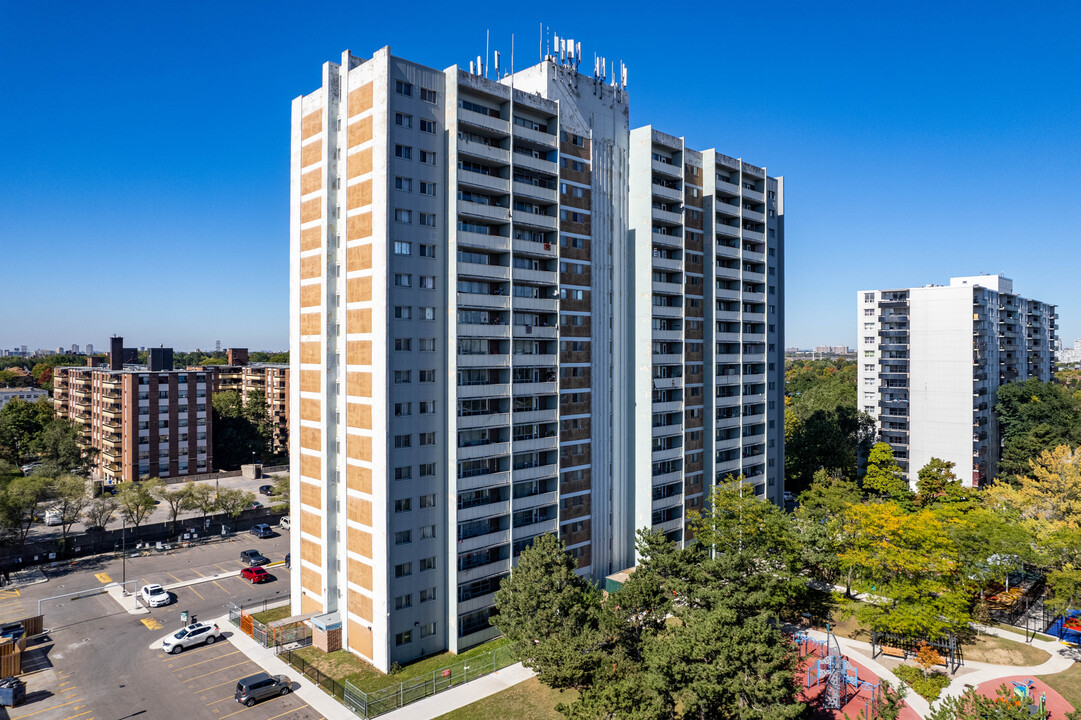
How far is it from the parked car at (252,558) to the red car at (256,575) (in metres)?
3.75

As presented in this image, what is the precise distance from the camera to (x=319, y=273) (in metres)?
57.9

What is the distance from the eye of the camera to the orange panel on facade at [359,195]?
51531mm

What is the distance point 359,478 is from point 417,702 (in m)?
17.4

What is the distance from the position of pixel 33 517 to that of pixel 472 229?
6597cm

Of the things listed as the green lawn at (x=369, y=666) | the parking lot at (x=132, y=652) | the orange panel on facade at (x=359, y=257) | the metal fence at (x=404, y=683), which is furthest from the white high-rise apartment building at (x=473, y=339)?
the parking lot at (x=132, y=652)

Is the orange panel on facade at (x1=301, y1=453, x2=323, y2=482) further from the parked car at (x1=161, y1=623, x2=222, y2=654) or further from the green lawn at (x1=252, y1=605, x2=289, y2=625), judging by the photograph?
the parked car at (x1=161, y1=623, x2=222, y2=654)

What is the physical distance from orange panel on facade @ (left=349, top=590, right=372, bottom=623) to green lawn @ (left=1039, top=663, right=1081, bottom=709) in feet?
165

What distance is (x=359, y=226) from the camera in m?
52.5

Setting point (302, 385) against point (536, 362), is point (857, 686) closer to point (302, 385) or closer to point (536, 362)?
point (536, 362)

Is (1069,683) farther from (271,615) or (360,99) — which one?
(360,99)

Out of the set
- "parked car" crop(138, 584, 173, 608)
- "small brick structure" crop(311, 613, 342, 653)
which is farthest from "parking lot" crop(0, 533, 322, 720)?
"small brick structure" crop(311, 613, 342, 653)

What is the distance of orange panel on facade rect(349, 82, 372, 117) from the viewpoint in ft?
170

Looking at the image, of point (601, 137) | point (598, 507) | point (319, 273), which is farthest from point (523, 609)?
point (601, 137)

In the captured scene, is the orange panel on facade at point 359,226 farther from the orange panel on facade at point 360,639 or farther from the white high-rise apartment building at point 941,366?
the white high-rise apartment building at point 941,366
